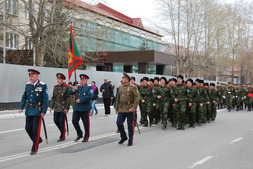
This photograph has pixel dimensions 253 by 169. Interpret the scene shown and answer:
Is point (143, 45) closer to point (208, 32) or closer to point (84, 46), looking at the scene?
point (208, 32)

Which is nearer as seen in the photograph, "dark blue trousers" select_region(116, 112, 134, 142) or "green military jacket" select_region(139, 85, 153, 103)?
"dark blue trousers" select_region(116, 112, 134, 142)

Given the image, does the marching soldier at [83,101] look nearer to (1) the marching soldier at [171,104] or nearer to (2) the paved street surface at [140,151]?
(2) the paved street surface at [140,151]

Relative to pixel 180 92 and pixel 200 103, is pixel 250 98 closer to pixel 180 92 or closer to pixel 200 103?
pixel 200 103

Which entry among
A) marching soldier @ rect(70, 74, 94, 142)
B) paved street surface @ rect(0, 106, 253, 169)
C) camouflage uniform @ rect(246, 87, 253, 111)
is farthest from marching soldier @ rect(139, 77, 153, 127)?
camouflage uniform @ rect(246, 87, 253, 111)

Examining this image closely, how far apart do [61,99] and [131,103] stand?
194 cm

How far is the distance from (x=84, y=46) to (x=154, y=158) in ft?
59.7

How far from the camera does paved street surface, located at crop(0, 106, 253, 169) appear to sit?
5793mm

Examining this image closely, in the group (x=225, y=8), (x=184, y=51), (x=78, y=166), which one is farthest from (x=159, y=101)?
(x=225, y=8)

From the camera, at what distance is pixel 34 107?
264 inches

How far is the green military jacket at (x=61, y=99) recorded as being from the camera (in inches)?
315

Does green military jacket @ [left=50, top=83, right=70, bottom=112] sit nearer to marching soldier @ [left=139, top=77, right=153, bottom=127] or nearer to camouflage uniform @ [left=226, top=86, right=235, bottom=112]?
marching soldier @ [left=139, top=77, right=153, bottom=127]

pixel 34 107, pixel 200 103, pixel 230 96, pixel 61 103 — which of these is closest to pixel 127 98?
pixel 61 103

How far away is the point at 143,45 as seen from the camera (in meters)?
44.6

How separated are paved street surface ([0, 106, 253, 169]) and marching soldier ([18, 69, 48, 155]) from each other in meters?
0.44
